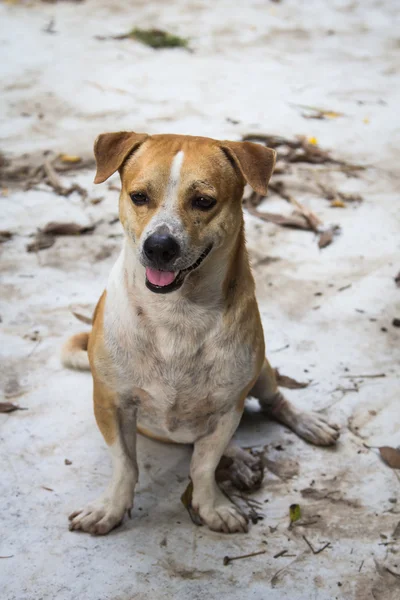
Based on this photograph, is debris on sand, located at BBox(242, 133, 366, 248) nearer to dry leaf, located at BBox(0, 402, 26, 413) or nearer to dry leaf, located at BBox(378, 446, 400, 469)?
dry leaf, located at BBox(378, 446, 400, 469)

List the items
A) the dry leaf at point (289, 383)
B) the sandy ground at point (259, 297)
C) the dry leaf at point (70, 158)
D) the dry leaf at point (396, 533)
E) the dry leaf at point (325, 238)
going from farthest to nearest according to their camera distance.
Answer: the dry leaf at point (70, 158)
the dry leaf at point (325, 238)
the dry leaf at point (289, 383)
the dry leaf at point (396, 533)
the sandy ground at point (259, 297)

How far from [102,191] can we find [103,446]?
9.03 feet

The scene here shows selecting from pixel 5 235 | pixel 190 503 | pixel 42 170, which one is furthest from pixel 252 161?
pixel 42 170

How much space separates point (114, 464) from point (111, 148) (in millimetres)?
1307

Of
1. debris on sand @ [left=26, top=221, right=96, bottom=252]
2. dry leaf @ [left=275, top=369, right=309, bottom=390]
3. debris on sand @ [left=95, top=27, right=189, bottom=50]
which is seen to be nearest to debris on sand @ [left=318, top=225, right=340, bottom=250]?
dry leaf @ [left=275, top=369, right=309, bottom=390]

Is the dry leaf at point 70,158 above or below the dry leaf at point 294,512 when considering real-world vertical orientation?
below

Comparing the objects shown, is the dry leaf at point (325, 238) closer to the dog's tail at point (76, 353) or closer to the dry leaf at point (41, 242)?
the dry leaf at point (41, 242)

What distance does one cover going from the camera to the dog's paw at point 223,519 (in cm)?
311

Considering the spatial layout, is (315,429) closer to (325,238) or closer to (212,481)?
(212,481)

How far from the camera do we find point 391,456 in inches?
137

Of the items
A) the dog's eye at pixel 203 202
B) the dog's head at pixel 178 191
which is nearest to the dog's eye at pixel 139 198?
the dog's head at pixel 178 191

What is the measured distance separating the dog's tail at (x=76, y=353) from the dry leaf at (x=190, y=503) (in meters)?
0.96

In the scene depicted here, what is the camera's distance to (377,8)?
391 inches

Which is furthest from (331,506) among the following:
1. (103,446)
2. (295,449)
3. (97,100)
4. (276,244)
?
(97,100)
